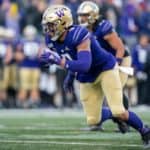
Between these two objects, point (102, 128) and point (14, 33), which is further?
point (14, 33)

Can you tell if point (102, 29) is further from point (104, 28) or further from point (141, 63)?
point (141, 63)

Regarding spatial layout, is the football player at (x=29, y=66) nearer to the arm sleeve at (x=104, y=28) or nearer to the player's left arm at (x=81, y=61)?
the arm sleeve at (x=104, y=28)

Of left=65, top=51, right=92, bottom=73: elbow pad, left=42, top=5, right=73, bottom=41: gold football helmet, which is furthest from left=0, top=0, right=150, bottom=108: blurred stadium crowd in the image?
left=65, top=51, right=92, bottom=73: elbow pad

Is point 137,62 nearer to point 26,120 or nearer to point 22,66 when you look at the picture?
point 22,66

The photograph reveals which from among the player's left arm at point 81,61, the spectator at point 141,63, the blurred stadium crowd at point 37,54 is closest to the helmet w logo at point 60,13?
the player's left arm at point 81,61

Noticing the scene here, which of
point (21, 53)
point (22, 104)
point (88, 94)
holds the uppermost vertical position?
point (88, 94)

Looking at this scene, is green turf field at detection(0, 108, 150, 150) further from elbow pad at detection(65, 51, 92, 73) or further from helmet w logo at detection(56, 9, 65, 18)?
helmet w logo at detection(56, 9, 65, 18)

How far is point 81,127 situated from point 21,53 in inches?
189

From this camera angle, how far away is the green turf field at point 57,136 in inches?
261

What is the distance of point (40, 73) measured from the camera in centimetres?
1395

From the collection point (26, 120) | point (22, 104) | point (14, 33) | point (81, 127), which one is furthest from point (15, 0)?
point (81, 127)

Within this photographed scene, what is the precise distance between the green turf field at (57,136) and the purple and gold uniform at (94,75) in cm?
33

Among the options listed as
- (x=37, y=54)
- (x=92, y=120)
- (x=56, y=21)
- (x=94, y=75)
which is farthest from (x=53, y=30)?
(x=37, y=54)

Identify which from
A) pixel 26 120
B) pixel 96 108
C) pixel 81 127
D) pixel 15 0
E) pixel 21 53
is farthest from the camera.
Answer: pixel 15 0
